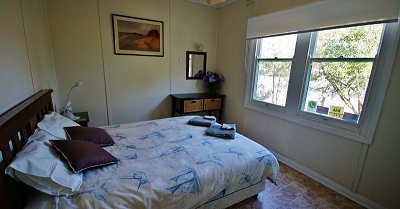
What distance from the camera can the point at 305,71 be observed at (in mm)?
2387

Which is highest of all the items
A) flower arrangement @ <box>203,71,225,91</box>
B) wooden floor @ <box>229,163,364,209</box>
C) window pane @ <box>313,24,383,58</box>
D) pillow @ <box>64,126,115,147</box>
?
window pane @ <box>313,24,383,58</box>

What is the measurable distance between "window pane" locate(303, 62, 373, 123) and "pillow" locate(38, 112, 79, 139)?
9.29ft

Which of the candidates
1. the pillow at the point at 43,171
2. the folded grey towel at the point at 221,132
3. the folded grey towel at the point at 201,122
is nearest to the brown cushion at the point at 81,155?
the pillow at the point at 43,171

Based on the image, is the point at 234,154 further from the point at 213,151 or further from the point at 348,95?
the point at 348,95

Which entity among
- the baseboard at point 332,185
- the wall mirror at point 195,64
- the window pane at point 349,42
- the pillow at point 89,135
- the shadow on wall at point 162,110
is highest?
the window pane at point 349,42

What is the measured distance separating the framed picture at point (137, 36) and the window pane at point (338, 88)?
251cm

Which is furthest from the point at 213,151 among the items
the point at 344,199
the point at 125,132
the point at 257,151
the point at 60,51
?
the point at 60,51

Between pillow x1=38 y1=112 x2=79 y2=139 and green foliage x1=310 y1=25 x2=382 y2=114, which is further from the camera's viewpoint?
green foliage x1=310 y1=25 x2=382 y2=114

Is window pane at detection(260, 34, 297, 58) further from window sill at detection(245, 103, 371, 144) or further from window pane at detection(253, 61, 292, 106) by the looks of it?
window sill at detection(245, 103, 371, 144)

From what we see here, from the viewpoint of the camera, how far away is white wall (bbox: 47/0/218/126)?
2.67 meters

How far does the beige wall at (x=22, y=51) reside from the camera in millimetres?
1249

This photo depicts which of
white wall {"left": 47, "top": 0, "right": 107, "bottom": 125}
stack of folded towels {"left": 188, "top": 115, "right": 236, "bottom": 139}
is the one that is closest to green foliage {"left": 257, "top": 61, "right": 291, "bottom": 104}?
stack of folded towels {"left": 188, "top": 115, "right": 236, "bottom": 139}

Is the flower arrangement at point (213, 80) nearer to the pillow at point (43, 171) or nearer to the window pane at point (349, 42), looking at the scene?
the window pane at point (349, 42)

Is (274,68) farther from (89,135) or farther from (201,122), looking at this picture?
(89,135)
